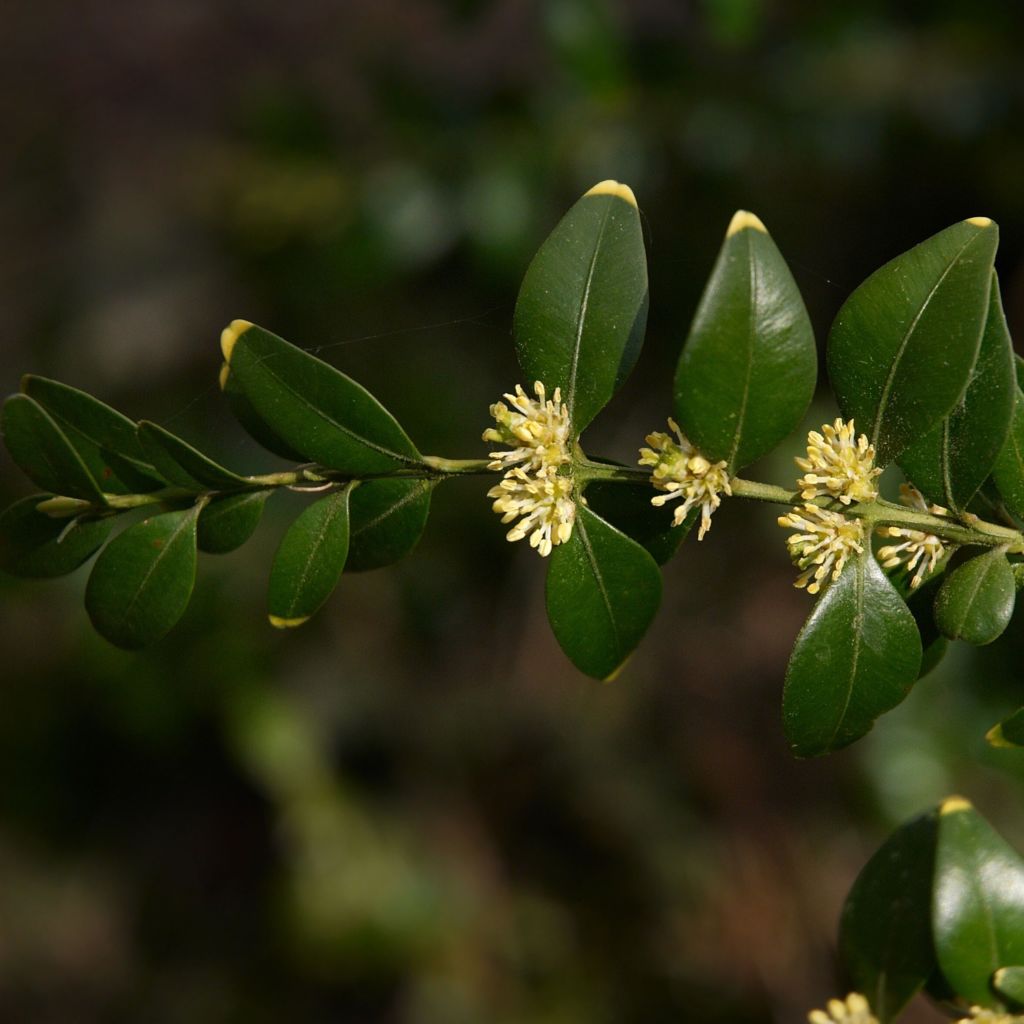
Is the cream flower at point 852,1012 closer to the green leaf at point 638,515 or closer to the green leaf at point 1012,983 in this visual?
the green leaf at point 1012,983

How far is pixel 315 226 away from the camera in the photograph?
3.01m

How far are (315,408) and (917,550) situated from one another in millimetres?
588

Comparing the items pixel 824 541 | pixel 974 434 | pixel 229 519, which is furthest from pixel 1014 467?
pixel 229 519

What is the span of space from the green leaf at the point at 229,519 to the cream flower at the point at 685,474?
0.38 meters

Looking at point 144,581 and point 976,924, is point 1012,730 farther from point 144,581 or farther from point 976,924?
point 144,581

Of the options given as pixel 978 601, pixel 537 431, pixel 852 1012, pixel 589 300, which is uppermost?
pixel 589 300

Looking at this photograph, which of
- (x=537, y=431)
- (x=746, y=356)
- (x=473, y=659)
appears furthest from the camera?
(x=473, y=659)

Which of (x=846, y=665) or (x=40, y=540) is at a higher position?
(x=40, y=540)

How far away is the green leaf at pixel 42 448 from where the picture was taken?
3.04 feet

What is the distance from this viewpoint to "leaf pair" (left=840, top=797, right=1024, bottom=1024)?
1.04 m

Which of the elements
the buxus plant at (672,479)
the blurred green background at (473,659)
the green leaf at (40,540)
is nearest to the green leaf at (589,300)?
the buxus plant at (672,479)

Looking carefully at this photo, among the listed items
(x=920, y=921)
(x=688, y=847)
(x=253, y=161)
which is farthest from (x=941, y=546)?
(x=253, y=161)

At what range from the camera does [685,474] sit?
0.95 m

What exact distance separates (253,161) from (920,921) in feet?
10.0
